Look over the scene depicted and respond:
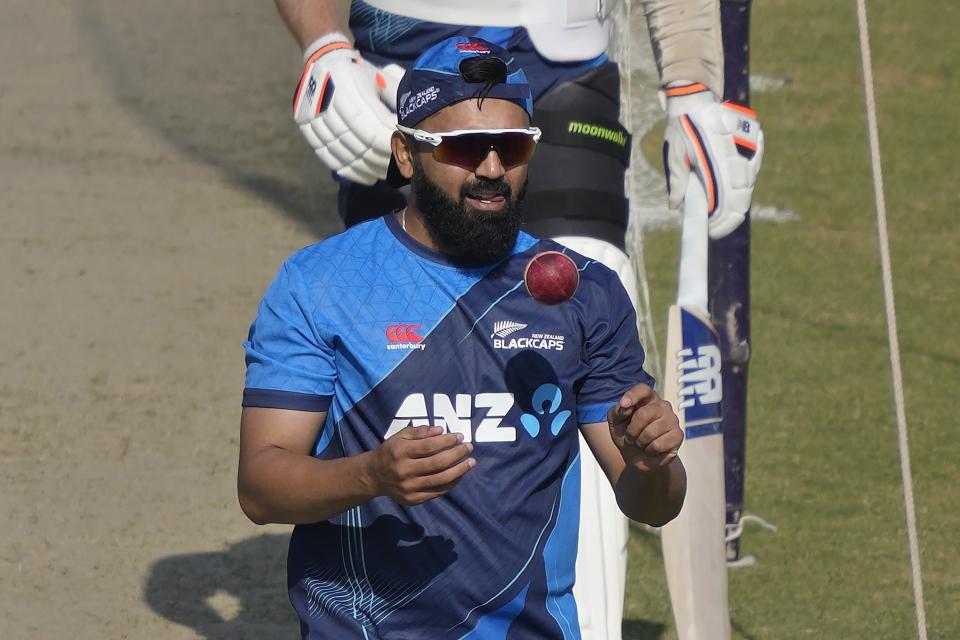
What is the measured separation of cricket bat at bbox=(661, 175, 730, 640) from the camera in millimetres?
4785

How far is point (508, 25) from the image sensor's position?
4793 mm

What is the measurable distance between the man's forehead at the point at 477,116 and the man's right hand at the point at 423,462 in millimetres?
757

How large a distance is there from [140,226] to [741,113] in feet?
16.3

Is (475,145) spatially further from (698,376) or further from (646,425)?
(698,376)

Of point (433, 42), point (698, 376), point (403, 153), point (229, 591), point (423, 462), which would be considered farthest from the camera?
point (229, 591)

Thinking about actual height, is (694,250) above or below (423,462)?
below

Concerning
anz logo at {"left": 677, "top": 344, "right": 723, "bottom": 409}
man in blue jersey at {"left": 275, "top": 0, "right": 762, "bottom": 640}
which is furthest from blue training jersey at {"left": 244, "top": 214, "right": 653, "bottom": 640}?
anz logo at {"left": 677, "top": 344, "right": 723, "bottom": 409}

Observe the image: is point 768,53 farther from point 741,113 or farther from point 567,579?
point 567,579

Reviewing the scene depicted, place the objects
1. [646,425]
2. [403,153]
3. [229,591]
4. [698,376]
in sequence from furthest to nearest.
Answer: [229,591], [698,376], [403,153], [646,425]

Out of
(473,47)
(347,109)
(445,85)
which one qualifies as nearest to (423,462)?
(445,85)

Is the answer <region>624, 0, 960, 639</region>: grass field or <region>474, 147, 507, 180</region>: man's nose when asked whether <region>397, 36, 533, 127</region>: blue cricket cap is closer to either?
<region>474, 147, 507, 180</region>: man's nose

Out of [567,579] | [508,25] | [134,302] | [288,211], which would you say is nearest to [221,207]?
[288,211]

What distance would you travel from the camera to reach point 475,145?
3.37 meters

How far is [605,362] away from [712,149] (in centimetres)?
168
